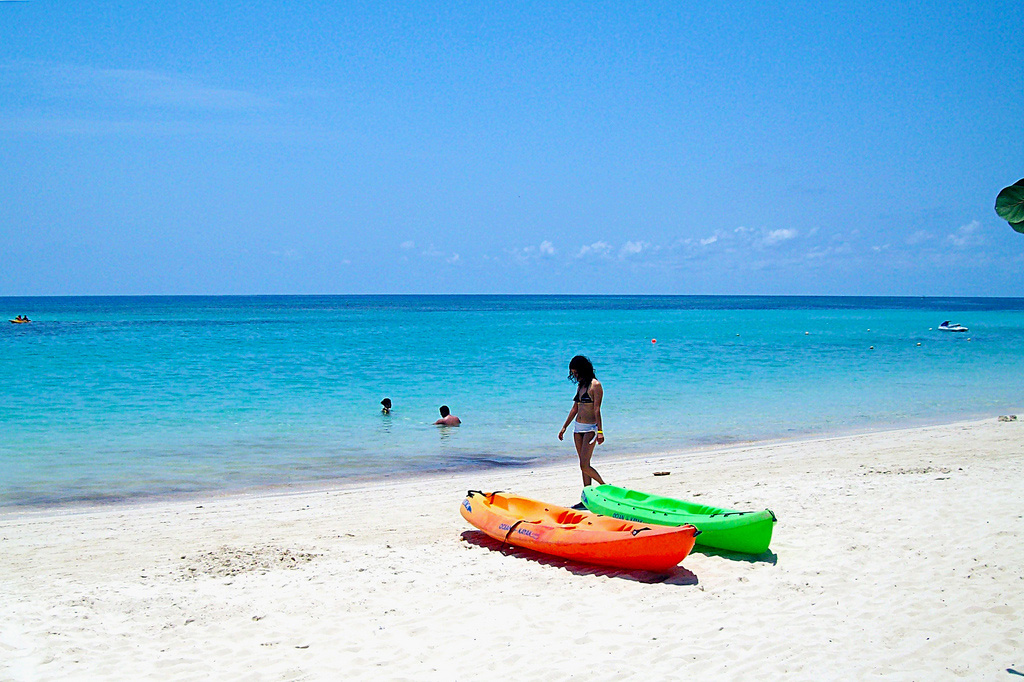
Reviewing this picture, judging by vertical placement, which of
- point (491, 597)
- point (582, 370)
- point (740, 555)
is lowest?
point (491, 597)

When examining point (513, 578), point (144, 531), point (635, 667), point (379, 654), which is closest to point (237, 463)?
point (144, 531)

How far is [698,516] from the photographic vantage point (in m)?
7.44

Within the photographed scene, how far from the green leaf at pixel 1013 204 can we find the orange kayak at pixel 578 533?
367 centimetres

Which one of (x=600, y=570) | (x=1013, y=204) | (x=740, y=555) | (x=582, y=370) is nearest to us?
(x=1013, y=204)

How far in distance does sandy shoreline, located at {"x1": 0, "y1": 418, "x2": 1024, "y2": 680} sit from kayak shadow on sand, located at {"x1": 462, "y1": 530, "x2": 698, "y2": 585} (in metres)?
0.03

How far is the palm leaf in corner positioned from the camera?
3473 mm

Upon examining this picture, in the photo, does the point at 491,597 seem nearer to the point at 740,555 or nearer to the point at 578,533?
the point at 578,533

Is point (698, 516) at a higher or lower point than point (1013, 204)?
Result: lower

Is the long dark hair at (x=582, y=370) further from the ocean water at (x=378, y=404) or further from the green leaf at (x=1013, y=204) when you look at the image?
the green leaf at (x=1013, y=204)

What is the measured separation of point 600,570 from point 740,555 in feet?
4.27

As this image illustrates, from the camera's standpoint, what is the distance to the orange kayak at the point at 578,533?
21.4 feet

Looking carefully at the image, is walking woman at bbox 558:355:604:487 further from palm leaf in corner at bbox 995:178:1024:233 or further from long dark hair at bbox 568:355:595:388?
palm leaf in corner at bbox 995:178:1024:233

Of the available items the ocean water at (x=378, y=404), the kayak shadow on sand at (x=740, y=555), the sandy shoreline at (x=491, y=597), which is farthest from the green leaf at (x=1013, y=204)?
the ocean water at (x=378, y=404)

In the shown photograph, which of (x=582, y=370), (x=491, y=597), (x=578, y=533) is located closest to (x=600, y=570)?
(x=578, y=533)
